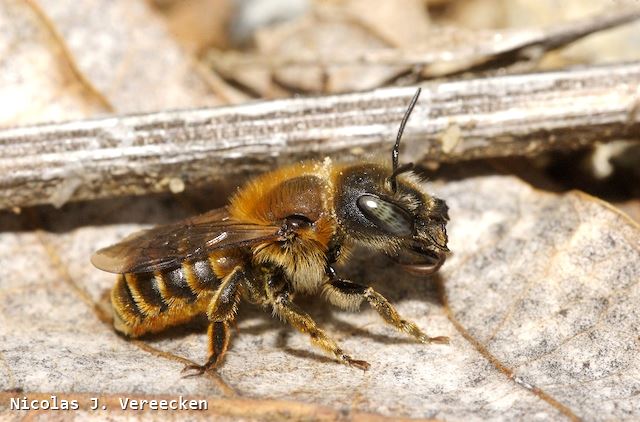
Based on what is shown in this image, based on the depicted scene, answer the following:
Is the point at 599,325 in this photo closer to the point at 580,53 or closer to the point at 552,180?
the point at 552,180

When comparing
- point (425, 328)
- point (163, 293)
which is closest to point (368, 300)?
point (425, 328)

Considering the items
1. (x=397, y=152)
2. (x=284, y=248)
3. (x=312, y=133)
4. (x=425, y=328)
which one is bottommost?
(x=425, y=328)

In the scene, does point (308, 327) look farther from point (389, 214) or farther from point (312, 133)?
point (312, 133)

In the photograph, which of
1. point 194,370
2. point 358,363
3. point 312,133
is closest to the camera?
point 194,370

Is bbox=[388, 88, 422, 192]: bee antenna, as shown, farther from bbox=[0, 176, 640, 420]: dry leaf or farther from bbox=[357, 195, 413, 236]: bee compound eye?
bbox=[0, 176, 640, 420]: dry leaf

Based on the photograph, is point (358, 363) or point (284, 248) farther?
point (284, 248)

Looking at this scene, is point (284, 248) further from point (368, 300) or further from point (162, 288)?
point (162, 288)

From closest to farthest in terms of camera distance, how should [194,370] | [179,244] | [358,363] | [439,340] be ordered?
[194,370]
[358,363]
[439,340]
[179,244]

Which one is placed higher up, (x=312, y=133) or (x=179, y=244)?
(x=312, y=133)
